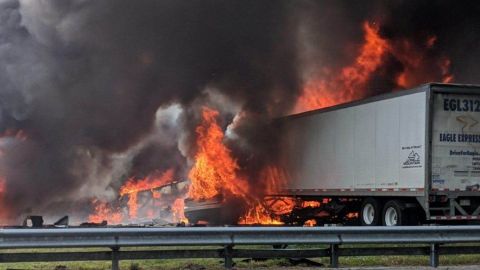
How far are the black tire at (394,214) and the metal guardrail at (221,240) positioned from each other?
582 cm

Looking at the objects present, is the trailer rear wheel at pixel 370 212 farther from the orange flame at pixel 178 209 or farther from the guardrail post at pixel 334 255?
the guardrail post at pixel 334 255

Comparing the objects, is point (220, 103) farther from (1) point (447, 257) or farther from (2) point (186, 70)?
(1) point (447, 257)

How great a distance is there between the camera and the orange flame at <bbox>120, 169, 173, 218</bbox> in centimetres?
2255

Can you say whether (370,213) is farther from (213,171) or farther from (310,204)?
(213,171)

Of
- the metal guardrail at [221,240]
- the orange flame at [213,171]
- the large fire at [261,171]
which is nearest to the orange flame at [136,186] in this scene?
the large fire at [261,171]

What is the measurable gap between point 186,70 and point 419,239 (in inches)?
555

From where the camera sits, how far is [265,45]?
23.8m

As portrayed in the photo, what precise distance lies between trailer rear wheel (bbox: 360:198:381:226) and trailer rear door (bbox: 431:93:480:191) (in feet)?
7.75

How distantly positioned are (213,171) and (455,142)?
26.7 ft

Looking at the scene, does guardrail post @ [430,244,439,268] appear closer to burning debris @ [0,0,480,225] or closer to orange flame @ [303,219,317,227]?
orange flame @ [303,219,317,227]

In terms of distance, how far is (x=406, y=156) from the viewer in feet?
53.1

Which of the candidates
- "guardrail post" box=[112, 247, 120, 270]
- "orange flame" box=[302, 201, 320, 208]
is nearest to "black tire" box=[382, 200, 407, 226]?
"orange flame" box=[302, 201, 320, 208]

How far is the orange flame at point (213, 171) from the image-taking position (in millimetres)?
20953

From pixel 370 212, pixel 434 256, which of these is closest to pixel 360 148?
pixel 370 212
